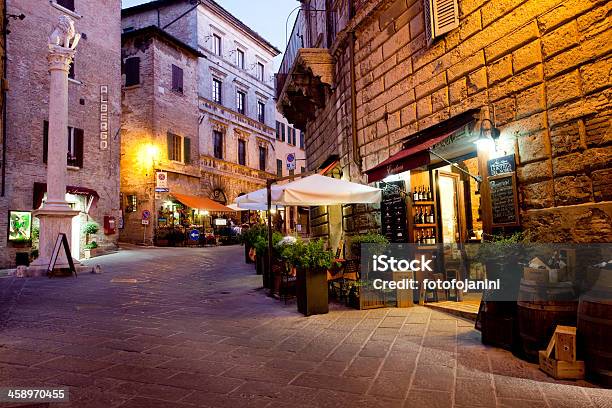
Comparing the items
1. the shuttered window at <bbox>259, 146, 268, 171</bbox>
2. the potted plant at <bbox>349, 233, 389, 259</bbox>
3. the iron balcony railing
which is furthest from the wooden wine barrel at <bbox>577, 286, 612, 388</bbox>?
the shuttered window at <bbox>259, 146, 268, 171</bbox>

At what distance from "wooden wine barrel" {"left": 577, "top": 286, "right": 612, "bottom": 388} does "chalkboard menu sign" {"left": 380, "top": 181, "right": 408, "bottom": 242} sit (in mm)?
3975

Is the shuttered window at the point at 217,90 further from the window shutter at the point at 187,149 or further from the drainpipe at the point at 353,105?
the drainpipe at the point at 353,105

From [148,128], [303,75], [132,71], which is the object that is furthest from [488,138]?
[132,71]

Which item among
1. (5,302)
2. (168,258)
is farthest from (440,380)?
(168,258)

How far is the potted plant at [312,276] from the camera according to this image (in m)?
5.88

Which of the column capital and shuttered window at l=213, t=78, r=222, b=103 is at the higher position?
shuttered window at l=213, t=78, r=222, b=103

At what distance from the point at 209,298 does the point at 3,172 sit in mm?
11376

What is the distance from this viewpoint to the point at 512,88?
5.21 m

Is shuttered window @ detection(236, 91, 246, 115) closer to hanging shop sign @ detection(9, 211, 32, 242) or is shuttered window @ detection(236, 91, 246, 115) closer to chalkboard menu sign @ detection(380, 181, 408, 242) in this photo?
hanging shop sign @ detection(9, 211, 32, 242)

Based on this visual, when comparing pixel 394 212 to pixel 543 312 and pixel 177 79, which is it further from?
pixel 177 79

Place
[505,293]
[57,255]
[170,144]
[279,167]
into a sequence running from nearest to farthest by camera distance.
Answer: [505,293] < [57,255] < [170,144] < [279,167]

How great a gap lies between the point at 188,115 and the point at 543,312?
22.8 metres

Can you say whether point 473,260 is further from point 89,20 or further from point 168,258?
point 89,20

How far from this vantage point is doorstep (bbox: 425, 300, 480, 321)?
5438 millimetres
